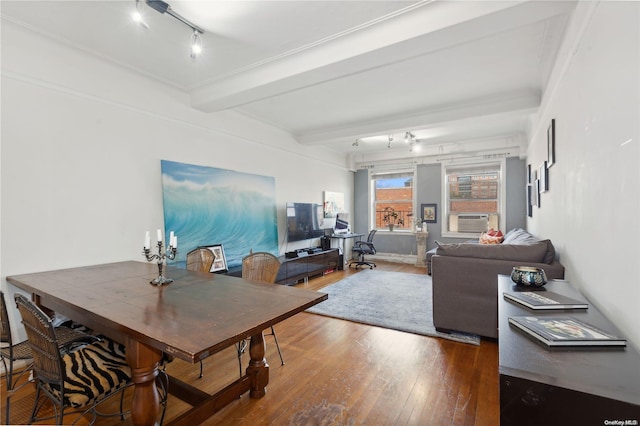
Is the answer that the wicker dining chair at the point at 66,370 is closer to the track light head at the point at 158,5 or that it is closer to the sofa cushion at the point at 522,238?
the track light head at the point at 158,5

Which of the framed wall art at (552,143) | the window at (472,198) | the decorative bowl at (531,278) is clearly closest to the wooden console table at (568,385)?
the decorative bowl at (531,278)

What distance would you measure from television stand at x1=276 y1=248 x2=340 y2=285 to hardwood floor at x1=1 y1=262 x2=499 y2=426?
1725mm

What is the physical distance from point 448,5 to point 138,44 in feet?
8.88

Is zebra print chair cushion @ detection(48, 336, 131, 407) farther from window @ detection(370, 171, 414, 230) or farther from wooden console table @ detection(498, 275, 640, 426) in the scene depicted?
window @ detection(370, 171, 414, 230)

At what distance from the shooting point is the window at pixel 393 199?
764 centimetres

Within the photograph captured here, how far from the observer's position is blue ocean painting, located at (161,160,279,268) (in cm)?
369

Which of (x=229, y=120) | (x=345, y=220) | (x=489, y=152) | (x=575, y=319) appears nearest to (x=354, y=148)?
(x=345, y=220)

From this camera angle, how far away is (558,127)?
270 centimetres

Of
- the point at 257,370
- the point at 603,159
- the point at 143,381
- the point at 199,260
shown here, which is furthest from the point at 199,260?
the point at 603,159

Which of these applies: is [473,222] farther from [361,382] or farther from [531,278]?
[361,382]

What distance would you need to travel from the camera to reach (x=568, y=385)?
2.75 feet

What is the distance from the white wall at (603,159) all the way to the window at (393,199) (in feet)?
16.8

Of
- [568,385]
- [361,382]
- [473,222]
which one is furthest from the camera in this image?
[473,222]

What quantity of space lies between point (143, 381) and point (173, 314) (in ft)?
1.08
